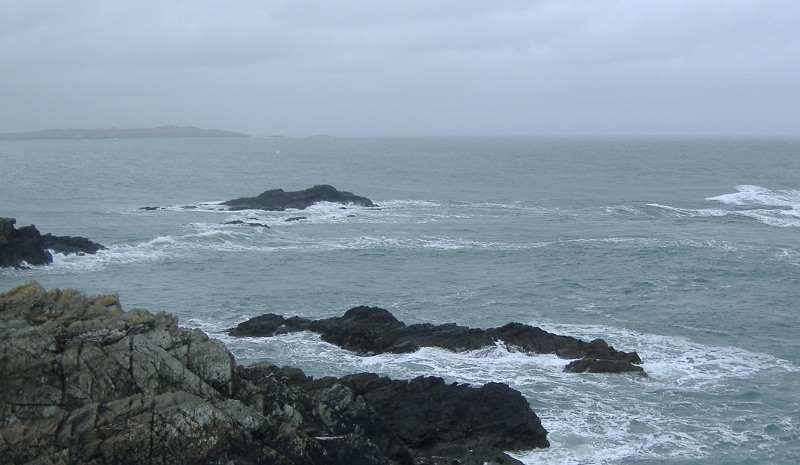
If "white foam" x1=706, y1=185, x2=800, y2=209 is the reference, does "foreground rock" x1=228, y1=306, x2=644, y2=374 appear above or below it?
below

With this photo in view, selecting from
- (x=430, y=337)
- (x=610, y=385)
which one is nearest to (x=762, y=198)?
(x=430, y=337)

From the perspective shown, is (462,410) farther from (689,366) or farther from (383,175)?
(383,175)

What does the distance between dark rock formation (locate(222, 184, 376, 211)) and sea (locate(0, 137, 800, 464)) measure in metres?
1.75

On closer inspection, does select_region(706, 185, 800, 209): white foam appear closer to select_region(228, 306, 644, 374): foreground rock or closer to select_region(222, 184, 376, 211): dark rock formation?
select_region(222, 184, 376, 211): dark rock formation

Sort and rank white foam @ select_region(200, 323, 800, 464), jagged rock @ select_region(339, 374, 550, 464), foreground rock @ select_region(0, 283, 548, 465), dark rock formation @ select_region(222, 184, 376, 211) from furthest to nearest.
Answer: dark rock formation @ select_region(222, 184, 376, 211) < white foam @ select_region(200, 323, 800, 464) < jagged rock @ select_region(339, 374, 550, 464) < foreground rock @ select_region(0, 283, 548, 465)

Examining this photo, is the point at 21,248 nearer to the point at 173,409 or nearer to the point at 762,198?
the point at 173,409

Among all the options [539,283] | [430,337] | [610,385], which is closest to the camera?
[610,385]

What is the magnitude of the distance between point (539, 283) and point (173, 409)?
2627 cm

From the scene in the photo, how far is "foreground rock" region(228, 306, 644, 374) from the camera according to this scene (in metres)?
26.8

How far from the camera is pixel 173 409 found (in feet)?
51.2

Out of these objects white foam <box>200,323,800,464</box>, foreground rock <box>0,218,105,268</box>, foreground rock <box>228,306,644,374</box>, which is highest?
foreground rock <box>0,218,105,268</box>

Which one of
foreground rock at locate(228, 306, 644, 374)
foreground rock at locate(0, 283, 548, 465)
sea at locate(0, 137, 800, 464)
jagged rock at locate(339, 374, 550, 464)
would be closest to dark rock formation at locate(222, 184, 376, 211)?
sea at locate(0, 137, 800, 464)

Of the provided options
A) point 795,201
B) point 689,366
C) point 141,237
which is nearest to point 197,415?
point 689,366

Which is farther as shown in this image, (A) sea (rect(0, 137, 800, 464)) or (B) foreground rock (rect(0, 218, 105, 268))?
(B) foreground rock (rect(0, 218, 105, 268))
